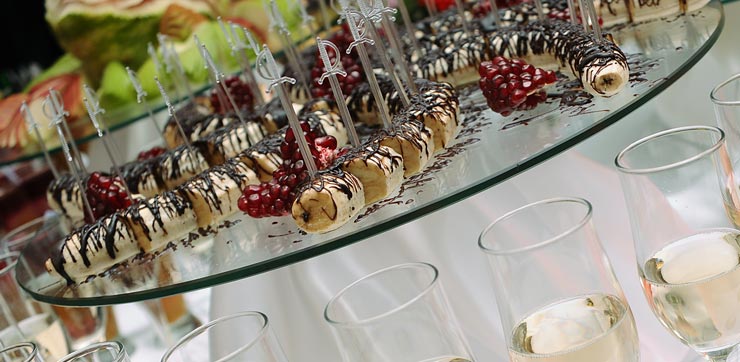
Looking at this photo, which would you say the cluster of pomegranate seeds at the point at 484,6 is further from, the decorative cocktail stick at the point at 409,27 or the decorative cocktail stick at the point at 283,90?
the decorative cocktail stick at the point at 283,90

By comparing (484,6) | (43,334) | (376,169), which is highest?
(484,6)

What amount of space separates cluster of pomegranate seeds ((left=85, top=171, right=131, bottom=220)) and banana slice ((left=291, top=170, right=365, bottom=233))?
0.38 metres

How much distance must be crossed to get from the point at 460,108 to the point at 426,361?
60 centimetres

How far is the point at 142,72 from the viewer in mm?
1938

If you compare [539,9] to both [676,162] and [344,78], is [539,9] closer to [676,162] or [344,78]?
[344,78]

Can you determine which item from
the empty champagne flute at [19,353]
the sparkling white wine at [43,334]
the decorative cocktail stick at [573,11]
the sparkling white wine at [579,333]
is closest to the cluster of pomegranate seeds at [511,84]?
the decorative cocktail stick at [573,11]

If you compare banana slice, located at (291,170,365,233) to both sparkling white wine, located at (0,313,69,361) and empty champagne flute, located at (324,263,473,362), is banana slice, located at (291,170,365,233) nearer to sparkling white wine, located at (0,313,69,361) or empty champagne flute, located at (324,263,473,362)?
empty champagne flute, located at (324,263,473,362)

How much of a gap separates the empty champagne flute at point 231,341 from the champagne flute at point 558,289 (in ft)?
0.54

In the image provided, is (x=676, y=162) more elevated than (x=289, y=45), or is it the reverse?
(x=289, y=45)

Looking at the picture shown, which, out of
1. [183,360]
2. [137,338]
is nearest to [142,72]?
[137,338]

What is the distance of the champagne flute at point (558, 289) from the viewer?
0.55 m

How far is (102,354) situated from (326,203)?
0.96 feet

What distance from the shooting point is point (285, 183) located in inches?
39.3

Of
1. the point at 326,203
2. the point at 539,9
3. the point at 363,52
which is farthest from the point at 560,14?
the point at 326,203
